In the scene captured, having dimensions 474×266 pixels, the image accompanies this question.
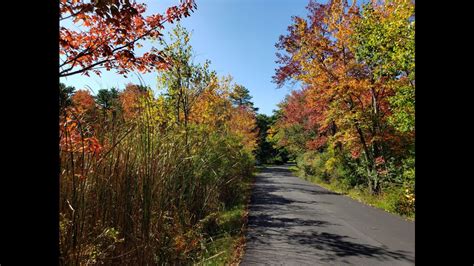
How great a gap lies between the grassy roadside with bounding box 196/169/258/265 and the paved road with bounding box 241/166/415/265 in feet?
0.58

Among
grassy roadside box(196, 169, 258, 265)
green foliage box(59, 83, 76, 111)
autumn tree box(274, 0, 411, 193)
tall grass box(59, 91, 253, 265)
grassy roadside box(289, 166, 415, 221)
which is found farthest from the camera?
autumn tree box(274, 0, 411, 193)

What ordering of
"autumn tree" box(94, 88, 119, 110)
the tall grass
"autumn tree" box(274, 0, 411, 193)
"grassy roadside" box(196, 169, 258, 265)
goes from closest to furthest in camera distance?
1. the tall grass
2. "autumn tree" box(94, 88, 119, 110)
3. "grassy roadside" box(196, 169, 258, 265)
4. "autumn tree" box(274, 0, 411, 193)

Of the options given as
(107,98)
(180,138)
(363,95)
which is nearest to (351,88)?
(363,95)

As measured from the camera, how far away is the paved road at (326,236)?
4.98m

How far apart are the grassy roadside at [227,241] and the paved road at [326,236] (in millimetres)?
177

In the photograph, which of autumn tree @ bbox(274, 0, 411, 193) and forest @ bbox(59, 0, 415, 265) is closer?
forest @ bbox(59, 0, 415, 265)

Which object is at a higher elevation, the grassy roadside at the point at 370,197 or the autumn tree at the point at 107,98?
the autumn tree at the point at 107,98

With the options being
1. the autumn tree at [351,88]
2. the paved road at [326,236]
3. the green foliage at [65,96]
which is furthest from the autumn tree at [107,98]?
the autumn tree at [351,88]

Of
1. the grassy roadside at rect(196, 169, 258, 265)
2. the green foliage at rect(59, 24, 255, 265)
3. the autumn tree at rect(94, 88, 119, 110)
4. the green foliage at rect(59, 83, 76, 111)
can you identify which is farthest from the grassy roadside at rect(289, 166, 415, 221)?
the green foliage at rect(59, 83, 76, 111)

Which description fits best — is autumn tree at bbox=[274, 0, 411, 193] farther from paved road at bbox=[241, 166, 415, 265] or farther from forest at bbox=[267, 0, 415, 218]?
paved road at bbox=[241, 166, 415, 265]

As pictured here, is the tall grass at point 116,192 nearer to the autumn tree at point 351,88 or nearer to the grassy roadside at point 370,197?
the grassy roadside at point 370,197

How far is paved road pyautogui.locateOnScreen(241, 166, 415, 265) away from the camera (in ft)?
16.4

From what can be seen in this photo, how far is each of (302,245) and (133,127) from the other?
13.5 feet
